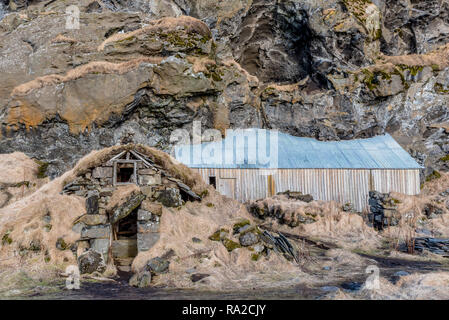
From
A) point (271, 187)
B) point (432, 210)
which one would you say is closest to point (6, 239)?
point (271, 187)

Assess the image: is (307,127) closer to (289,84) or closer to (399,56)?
(289,84)

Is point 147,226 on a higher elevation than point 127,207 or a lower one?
lower

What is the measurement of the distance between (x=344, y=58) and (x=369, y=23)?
464cm

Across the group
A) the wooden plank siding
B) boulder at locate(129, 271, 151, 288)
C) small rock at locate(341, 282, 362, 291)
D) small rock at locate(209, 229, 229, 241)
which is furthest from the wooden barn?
small rock at locate(341, 282, 362, 291)

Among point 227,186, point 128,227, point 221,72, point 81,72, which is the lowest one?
point 128,227

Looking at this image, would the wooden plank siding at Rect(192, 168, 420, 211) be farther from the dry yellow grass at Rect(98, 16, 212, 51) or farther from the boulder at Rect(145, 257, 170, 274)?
the dry yellow grass at Rect(98, 16, 212, 51)

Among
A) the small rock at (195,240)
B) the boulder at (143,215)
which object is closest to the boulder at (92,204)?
the boulder at (143,215)

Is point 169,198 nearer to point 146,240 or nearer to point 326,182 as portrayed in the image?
point 146,240

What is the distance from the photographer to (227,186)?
2350 cm

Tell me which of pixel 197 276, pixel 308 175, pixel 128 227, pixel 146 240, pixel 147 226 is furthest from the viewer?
pixel 308 175

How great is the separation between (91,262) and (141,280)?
2090 mm

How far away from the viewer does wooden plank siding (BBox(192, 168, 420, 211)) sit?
23391 mm

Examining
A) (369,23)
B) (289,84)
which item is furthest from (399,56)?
(289,84)

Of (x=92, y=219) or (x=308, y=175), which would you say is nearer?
(x=92, y=219)
